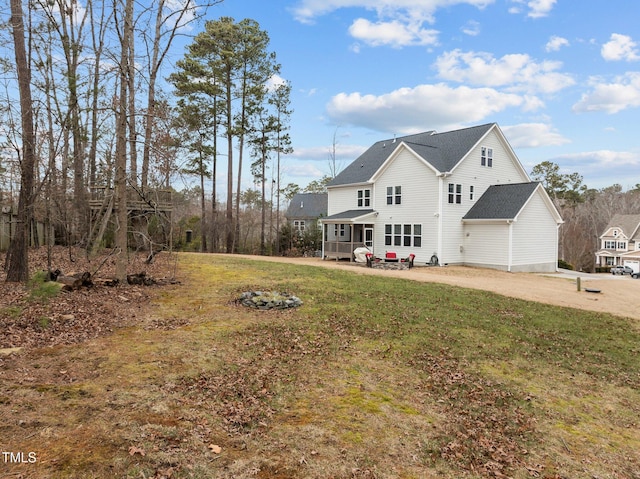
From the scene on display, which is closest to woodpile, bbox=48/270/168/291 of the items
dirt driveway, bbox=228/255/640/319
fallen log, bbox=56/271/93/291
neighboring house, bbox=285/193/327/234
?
fallen log, bbox=56/271/93/291

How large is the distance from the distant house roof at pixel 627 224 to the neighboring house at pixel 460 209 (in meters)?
34.5

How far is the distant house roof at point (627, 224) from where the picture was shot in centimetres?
4891

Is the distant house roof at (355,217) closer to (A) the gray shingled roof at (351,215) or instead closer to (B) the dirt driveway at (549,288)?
(A) the gray shingled roof at (351,215)

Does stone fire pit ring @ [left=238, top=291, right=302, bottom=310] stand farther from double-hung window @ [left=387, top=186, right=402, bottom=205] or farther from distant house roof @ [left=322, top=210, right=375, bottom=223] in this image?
double-hung window @ [left=387, top=186, right=402, bottom=205]

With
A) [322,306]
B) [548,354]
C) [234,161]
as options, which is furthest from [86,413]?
[234,161]

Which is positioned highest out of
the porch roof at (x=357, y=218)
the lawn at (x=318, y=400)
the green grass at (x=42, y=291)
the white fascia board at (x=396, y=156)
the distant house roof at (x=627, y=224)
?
the white fascia board at (x=396, y=156)

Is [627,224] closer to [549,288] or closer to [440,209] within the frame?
[440,209]

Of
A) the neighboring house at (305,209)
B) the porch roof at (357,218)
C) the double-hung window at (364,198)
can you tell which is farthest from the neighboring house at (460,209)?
the neighboring house at (305,209)

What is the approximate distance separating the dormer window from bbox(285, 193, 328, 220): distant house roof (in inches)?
782

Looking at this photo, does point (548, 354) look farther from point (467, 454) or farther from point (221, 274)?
point (221, 274)

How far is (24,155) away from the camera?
28.2 ft

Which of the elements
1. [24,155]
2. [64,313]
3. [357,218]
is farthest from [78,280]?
[357,218]

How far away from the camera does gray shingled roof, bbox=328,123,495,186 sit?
22625mm

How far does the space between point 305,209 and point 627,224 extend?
42161 millimetres
